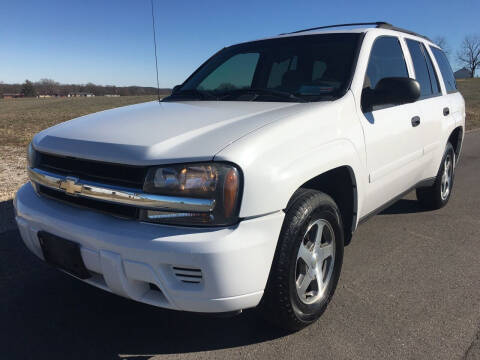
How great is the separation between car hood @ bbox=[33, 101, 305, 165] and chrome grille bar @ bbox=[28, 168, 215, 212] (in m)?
0.14

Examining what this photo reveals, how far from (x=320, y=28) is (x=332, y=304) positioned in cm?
245

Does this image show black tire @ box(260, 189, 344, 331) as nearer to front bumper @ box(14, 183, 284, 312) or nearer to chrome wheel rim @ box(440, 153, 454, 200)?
front bumper @ box(14, 183, 284, 312)

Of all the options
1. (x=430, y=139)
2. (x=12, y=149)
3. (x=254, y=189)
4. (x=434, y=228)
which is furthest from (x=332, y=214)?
(x=12, y=149)

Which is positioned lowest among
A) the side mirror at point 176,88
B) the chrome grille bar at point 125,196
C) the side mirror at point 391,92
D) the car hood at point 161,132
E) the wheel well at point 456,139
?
the wheel well at point 456,139

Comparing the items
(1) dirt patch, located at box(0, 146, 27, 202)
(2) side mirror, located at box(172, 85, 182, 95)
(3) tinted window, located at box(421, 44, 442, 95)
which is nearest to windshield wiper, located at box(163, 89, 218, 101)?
(2) side mirror, located at box(172, 85, 182, 95)

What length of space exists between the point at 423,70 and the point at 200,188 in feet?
9.95

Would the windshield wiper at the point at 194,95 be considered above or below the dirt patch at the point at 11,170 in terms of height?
above

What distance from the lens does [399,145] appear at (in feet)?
10.5

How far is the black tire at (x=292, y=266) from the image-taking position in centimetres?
212

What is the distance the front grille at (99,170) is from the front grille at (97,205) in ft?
0.36

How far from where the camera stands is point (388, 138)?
304 centimetres

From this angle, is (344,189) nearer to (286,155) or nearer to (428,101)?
(286,155)

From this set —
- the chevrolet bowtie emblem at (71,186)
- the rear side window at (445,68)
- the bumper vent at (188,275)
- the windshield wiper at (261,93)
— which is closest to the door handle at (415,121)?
the windshield wiper at (261,93)

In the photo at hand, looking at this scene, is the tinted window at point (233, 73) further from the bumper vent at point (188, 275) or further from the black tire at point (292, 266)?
the bumper vent at point (188, 275)
